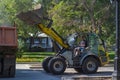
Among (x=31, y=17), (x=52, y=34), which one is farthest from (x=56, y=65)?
(x=31, y=17)

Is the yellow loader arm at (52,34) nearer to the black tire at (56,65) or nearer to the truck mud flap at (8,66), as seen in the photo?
the black tire at (56,65)

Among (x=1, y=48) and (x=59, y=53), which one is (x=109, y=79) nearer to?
(x=1, y=48)

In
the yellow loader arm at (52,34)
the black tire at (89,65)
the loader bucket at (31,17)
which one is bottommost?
the black tire at (89,65)

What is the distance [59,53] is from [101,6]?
10.5 meters

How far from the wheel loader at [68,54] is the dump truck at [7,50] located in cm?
245

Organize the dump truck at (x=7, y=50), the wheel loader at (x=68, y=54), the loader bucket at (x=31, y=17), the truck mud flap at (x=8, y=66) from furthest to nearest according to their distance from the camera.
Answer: the wheel loader at (x=68, y=54) → the loader bucket at (x=31, y=17) → the truck mud flap at (x=8, y=66) → the dump truck at (x=7, y=50)

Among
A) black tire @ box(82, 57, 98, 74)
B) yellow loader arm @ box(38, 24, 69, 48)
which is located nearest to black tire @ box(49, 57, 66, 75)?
yellow loader arm @ box(38, 24, 69, 48)

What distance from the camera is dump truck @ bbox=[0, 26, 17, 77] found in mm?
17641

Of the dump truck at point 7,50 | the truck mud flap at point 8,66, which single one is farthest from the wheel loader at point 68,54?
the truck mud flap at point 8,66

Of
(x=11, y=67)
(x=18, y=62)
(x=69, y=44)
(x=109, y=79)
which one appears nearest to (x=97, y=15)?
(x=18, y=62)

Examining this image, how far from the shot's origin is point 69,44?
853 inches

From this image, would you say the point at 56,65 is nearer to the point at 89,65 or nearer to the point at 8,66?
the point at 89,65

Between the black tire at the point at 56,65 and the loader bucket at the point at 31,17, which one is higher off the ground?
the loader bucket at the point at 31,17

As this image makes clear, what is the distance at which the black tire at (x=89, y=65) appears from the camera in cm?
2091
